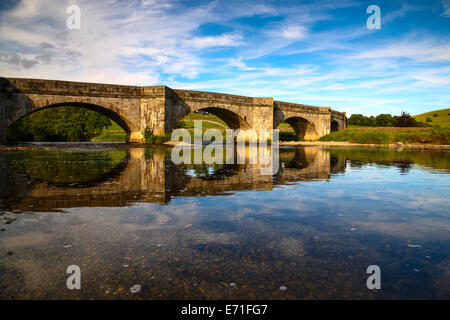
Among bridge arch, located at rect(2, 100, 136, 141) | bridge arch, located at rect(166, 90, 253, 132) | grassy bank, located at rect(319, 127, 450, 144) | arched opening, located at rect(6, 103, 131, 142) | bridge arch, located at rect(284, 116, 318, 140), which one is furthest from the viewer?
arched opening, located at rect(6, 103, 131, 142)

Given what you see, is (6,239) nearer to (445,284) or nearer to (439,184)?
(445,284)

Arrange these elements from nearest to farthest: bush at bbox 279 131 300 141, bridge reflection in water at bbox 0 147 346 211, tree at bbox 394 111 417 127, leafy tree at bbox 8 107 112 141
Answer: bridge reflection in water at bbox 0 147 346 211 → leafy tree at bbox 8 107 112 141 → bush at bbox 279 131 300 141 → tree at bbox 394 111 417 127

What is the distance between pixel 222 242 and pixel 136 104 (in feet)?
101

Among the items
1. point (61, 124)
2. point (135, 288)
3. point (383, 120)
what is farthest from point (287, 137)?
point (135, 288)

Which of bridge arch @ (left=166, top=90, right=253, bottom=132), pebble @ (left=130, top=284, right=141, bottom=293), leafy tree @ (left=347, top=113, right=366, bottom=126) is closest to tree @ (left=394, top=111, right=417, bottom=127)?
leafy tree @ (left=347, top=113, right=366, bottom=126)

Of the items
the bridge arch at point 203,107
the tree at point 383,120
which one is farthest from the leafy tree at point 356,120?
the bridge arch at point 203,107

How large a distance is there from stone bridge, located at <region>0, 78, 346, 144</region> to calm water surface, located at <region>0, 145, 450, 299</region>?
76.4 ft

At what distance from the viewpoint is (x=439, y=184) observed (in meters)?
9.30

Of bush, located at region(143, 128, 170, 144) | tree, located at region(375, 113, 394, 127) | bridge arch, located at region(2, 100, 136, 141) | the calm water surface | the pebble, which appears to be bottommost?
the pebble

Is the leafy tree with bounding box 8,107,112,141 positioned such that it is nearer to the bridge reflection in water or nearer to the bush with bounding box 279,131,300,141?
the bush with bounding box 279,131,300,141

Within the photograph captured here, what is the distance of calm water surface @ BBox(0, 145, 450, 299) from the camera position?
2914mm
